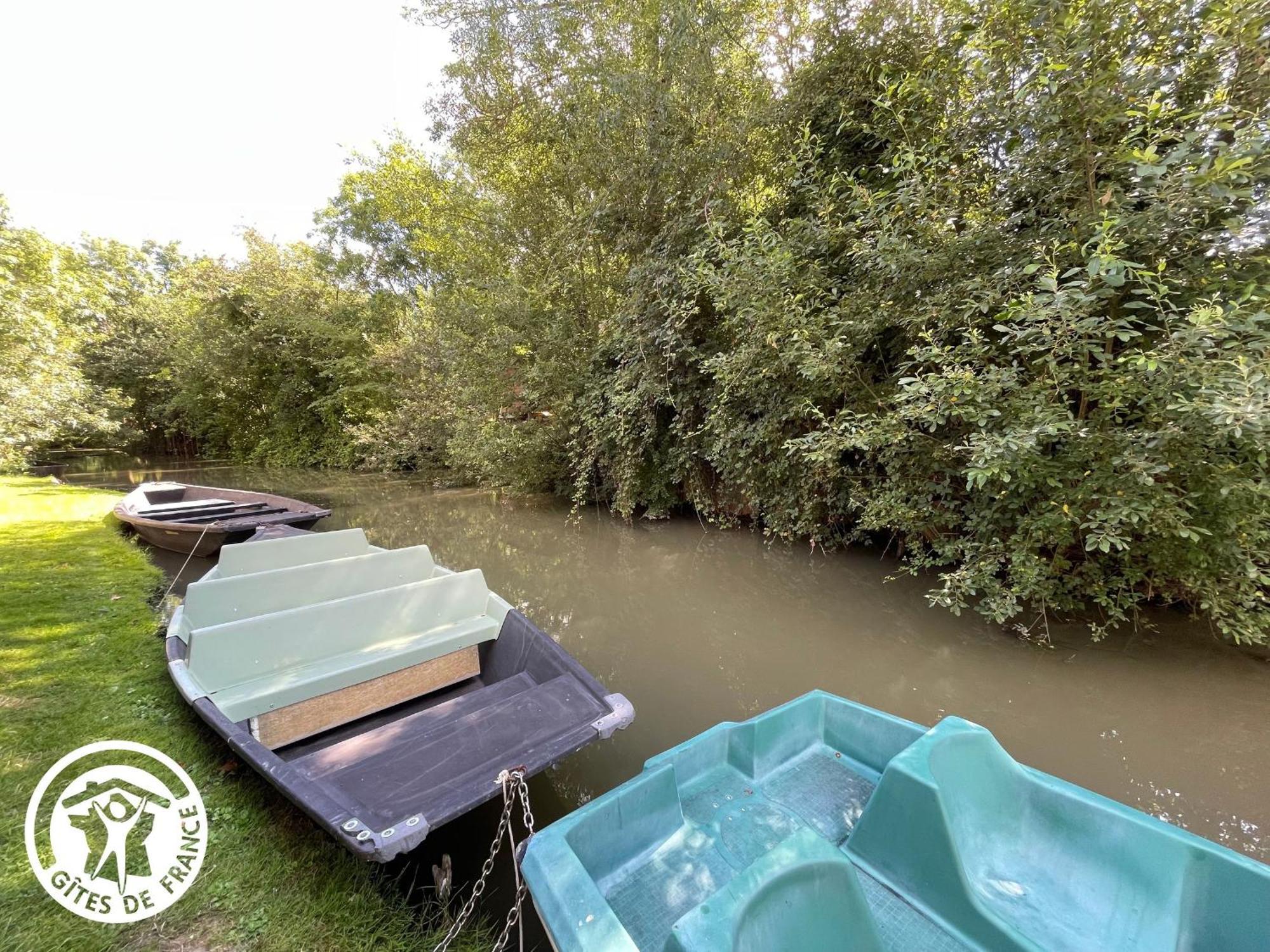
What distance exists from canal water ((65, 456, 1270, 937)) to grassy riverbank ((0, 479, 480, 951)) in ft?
0.98

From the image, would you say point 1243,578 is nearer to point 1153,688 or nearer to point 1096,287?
point 1153,688

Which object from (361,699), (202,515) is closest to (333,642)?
(361,699)

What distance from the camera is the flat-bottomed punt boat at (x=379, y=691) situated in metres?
1.96

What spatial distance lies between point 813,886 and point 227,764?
2785mm

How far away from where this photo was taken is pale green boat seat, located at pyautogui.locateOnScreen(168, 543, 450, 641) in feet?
10.8

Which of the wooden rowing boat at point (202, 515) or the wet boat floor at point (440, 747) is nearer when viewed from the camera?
the wet boat floor at point (440, 747)

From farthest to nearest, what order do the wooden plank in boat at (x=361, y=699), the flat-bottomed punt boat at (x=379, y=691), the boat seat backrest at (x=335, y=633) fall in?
the boat seat backrest at (x=335, y=633) < the wooden plank in boat at (x=361, y=699) < the flat-bottomed punt boat at (x=379, y=691)

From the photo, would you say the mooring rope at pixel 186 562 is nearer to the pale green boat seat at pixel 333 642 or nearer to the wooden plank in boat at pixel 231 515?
the wooden plank in boat at pixel 231 515

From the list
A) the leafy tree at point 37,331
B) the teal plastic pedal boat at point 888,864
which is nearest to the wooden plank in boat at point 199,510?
the leafy tree at point 37,331

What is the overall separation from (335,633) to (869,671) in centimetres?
389

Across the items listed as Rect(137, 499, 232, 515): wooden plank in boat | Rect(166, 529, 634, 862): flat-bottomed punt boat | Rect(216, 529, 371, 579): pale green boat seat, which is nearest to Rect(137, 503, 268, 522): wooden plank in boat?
Rect(137, 499, 232, 515): wooden plank in boat

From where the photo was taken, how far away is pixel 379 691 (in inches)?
117

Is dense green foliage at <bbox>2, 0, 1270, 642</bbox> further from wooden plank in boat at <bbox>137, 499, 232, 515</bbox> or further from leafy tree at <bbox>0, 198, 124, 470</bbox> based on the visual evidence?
leafy tree at <bbox>0, 198, 124, 470</bbox>

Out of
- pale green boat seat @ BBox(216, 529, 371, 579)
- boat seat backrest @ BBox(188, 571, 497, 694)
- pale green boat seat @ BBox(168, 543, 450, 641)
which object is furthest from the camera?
pale green boat seat @ BBox(216, 529, 371, 579)
